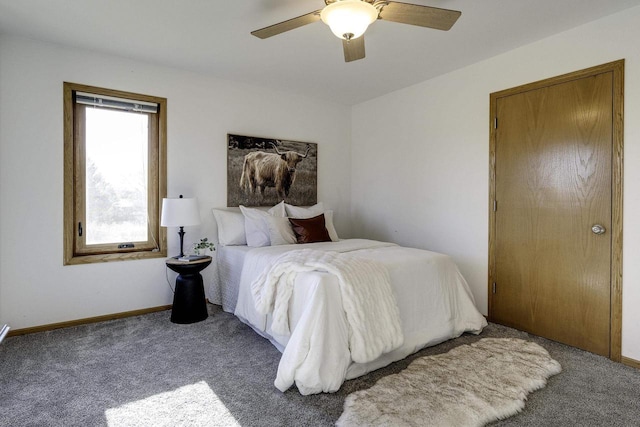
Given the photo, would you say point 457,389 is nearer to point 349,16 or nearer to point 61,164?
point 349,16

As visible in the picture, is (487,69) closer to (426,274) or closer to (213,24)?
(426,274)

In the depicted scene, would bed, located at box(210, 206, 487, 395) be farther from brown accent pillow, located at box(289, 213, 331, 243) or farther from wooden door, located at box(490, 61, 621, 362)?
wooden door, located at box(490, 61, 621, 362)

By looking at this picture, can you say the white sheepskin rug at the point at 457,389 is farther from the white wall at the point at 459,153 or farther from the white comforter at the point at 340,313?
the white wall at the point at 459,153

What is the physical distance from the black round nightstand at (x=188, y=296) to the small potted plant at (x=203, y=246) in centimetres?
25

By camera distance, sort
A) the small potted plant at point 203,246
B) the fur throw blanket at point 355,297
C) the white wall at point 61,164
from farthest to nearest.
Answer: the small potted plant at point 203,246 → the white wall at point 61,164 → the fur throw blanket at point 355,297

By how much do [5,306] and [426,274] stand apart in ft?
11.3

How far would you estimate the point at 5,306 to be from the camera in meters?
2.92

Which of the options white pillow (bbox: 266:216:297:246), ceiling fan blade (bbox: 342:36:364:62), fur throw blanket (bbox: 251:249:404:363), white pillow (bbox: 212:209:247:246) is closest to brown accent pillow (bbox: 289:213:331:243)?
white pillow (bbox: 266:216:297:246)

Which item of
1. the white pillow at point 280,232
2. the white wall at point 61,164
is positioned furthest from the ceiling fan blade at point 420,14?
the white wall at point 61,164

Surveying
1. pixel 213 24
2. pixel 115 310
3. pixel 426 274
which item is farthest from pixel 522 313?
pixel 115 310

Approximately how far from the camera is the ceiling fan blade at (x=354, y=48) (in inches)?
88.0

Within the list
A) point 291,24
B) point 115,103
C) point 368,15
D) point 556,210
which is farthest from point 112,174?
point 556,210

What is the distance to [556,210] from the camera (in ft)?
9.41

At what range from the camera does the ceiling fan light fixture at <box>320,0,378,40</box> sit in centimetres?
183
